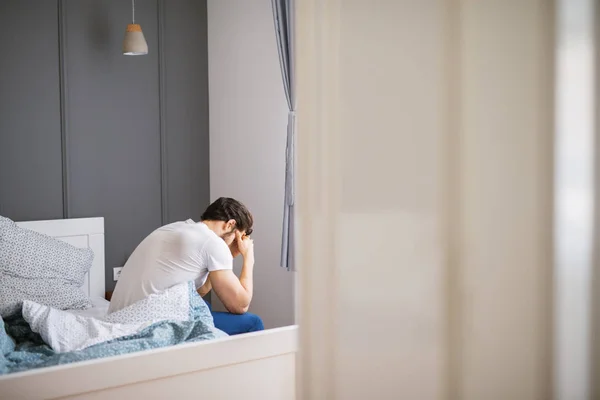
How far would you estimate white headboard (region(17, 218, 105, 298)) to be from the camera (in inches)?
135

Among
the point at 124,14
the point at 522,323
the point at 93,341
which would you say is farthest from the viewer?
the point at 124,14

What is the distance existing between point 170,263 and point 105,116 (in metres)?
1.69

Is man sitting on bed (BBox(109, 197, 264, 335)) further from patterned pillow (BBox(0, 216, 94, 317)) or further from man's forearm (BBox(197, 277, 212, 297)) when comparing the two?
patterned pillow (BBox(0, 216, 94, 317))

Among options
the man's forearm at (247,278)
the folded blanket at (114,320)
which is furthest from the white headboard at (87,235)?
the folded blanket at (114,320)

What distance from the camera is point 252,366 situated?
5.95ft

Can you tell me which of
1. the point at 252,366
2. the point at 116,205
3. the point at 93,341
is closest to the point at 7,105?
the point at 116,205

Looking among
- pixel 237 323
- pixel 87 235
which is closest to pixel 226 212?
pixel 237 323

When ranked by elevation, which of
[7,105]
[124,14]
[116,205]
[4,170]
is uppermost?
[124,14]

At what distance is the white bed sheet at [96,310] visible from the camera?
9.33ft

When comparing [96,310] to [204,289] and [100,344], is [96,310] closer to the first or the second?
[204,289]

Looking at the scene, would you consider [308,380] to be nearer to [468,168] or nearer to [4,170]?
[468,168]

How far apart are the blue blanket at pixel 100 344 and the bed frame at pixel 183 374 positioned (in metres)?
0.14

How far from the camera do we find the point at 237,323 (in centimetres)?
245

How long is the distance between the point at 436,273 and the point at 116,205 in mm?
3616
